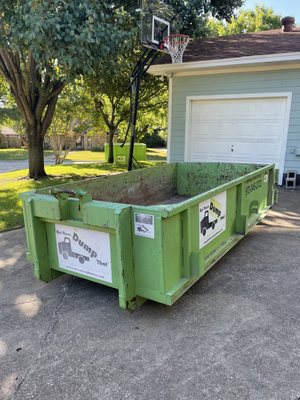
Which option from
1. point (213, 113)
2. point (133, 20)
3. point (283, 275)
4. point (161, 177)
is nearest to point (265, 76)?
point (213, 113)

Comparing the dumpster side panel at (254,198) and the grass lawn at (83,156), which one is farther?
the grass lawn at (83,156)

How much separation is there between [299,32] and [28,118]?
8.65 metres

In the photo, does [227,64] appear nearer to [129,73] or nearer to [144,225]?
[129,73]

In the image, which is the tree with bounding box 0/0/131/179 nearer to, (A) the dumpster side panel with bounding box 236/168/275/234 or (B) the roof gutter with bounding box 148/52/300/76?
(B) the roof gutter with bounding box 148/52/300/76

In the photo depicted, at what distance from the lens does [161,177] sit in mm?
5297

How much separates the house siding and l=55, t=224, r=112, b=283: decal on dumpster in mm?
6735

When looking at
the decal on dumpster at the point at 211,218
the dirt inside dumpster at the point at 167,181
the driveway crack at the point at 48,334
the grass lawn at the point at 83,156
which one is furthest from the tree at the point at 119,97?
the driveway crack at the point at 48,334

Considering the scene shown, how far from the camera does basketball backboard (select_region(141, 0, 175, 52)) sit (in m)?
7.04

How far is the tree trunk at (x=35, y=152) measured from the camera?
1001cm

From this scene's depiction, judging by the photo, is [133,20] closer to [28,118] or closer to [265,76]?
[265,76]

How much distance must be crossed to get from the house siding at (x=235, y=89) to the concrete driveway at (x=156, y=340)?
523cm

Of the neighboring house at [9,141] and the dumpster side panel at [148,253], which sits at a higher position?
the dumpster side panel at [148,253]

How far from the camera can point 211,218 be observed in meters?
3.10

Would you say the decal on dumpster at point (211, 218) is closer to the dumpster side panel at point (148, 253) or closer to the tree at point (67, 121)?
the dumpster side panel at point (148, 253)
